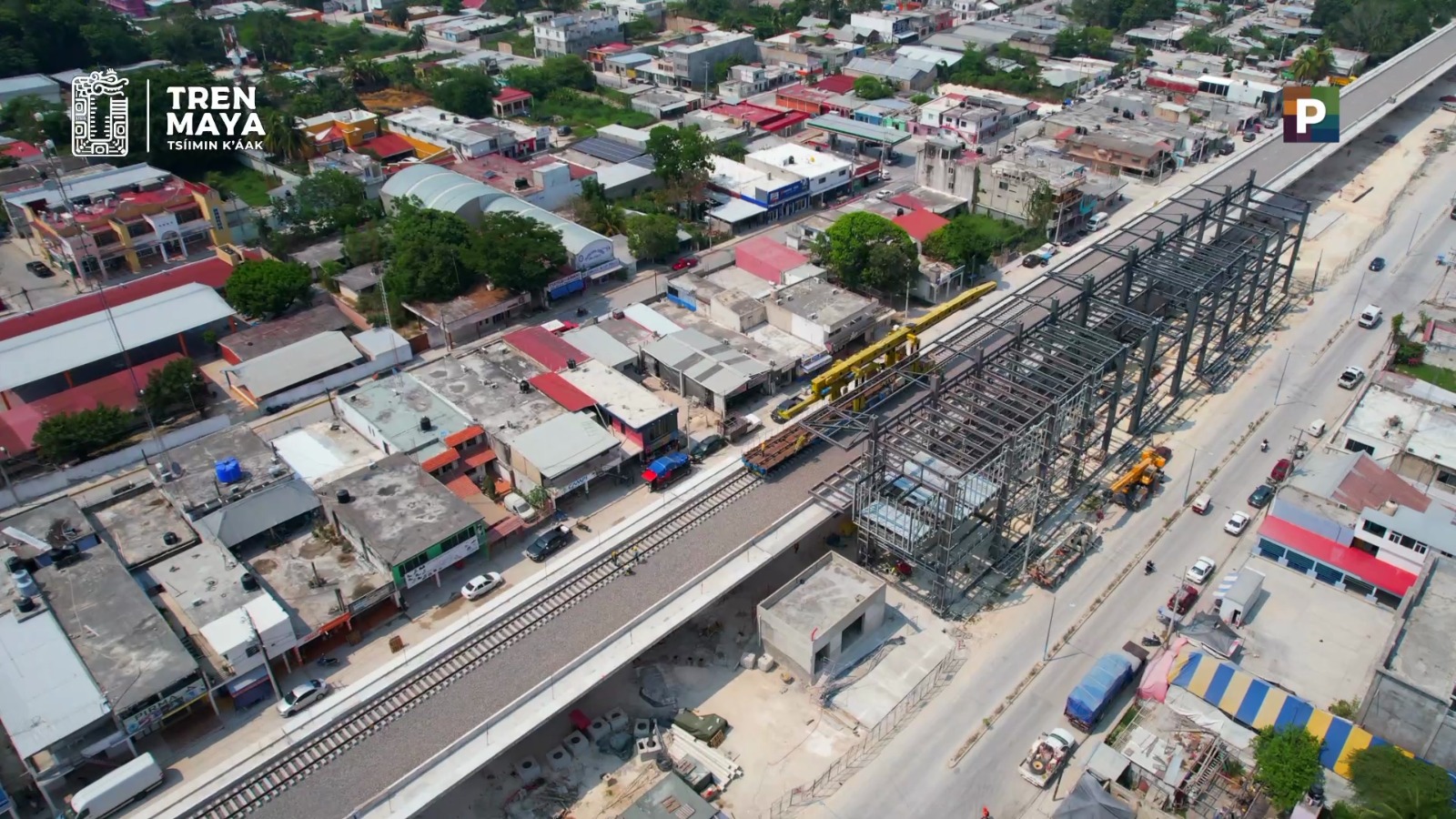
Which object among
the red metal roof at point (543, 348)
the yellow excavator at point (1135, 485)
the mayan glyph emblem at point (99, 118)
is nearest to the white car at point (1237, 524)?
the yellow excavator at point (1135, 485)

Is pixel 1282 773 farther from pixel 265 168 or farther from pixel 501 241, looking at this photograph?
pixel 265 168

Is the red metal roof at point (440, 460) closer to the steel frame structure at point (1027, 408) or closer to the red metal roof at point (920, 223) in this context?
the steel frame structure at point (1027, 408)

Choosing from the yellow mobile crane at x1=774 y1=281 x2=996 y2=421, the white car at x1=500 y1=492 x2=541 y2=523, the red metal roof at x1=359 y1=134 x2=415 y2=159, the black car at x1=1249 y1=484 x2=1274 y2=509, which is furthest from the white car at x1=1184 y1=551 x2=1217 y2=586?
the red metal roof at x1=359 y1=134 x2=415 y2=159

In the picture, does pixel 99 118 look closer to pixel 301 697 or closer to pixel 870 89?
pixel 870 89

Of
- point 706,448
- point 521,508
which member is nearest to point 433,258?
point 521,508

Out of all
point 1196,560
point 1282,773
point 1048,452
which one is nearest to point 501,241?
point 1048,452

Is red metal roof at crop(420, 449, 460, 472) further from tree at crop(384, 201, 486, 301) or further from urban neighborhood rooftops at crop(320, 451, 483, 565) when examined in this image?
tree at crop(384, 201, 486, 301)
